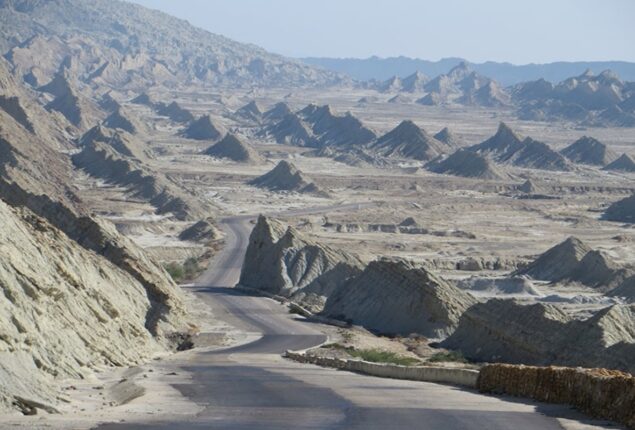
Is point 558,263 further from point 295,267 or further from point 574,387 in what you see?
point 574,387

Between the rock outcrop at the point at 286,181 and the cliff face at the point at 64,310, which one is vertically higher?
the cliff face at the point at 64,310

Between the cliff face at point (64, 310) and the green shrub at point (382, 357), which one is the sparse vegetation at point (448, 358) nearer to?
the green shrub at point (382, 357)

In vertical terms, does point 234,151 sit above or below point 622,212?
below

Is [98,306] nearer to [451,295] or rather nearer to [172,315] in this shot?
[172,315]

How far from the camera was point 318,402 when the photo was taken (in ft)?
A: 93.1

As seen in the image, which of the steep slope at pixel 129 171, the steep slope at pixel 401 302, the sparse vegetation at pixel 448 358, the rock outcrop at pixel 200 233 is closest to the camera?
the sparse vegetation at pixel 448 358

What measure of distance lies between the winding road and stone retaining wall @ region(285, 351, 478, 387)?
0.58 metres

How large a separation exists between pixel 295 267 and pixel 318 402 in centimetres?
4352

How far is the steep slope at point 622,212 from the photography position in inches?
5212

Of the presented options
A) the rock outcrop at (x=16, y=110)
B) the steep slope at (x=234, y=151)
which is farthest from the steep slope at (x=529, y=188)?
the rock outcrop at (x=16, y=110)

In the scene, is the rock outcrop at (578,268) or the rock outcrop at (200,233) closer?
the rock outcrop at (578,268)

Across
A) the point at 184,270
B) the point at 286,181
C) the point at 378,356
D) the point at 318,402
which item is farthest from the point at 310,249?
the point at 286,181

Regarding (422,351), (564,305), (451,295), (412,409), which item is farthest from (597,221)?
(412,409)

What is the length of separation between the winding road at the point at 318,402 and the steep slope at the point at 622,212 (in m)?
89.8
